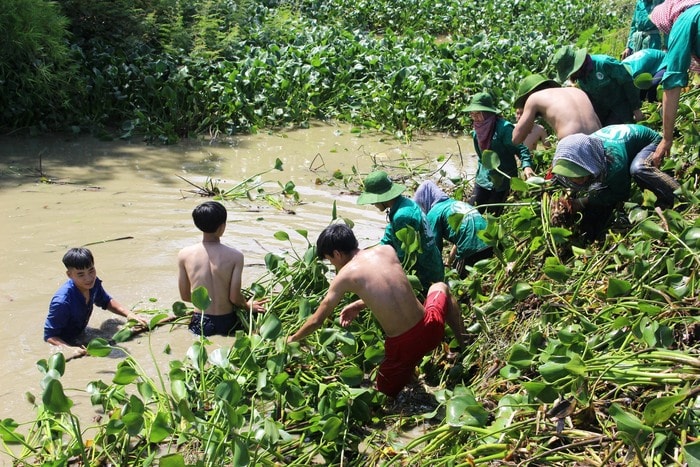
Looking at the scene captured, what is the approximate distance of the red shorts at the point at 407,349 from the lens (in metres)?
3.91

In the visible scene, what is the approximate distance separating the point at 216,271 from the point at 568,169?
2057 mm

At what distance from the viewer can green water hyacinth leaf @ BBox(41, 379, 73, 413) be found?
3.05 m

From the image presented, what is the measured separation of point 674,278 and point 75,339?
128 inches

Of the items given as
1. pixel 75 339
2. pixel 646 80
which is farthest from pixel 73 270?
pixel 646 80

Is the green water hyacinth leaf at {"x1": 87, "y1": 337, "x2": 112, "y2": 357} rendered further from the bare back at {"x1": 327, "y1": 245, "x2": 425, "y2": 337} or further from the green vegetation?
the bare back at {"x1": 327, "y1": 245, "x2": 425, "y2": 337}

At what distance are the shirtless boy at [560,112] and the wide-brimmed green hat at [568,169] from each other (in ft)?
1.87

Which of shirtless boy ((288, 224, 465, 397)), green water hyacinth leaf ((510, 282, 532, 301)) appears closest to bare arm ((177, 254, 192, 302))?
shirtless boy ((288, 224, 465, 397))

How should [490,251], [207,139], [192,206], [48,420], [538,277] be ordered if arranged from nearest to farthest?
[48,420] → [538,277] → [490,251] → [192,206] → [207,139]

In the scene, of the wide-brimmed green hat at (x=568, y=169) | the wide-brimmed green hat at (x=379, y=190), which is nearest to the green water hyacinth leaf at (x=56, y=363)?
the wide-brimmed green hat at (x=379, y=190)

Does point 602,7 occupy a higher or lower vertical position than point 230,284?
higher

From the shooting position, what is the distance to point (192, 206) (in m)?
6.59

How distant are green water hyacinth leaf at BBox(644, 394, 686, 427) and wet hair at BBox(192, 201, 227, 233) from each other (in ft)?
8.68

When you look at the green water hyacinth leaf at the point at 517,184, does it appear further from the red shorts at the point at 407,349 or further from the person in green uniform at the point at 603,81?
the person in green uniform at the point at 603,81

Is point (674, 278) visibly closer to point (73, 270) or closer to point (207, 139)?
point (73, 270)
